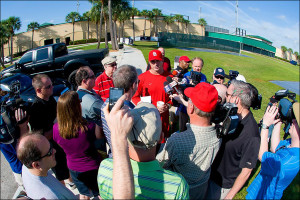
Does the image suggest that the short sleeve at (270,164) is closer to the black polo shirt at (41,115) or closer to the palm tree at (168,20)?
the black polo shirt at (41,115)

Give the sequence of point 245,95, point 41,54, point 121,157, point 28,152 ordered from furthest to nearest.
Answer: point 41,54
point 245,95
point 28,152
point 121,157

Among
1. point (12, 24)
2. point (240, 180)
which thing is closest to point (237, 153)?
point (240, 180)

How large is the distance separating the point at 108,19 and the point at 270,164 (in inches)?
1650

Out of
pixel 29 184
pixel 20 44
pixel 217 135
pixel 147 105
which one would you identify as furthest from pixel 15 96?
pixel 20 44

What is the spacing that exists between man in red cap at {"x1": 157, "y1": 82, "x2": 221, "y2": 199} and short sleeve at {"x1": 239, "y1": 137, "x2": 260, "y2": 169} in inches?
18.1

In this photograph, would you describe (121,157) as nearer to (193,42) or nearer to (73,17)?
(193,42)

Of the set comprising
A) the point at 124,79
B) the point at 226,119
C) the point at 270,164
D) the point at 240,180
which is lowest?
the point at 240,180

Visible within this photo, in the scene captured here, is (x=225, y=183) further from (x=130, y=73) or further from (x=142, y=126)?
(x=130, y=73)

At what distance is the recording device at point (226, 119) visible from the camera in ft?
6.23

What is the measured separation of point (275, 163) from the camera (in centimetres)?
224

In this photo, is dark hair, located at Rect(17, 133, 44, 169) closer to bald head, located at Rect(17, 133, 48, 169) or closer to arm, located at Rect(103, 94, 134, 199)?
bald head, located at Rect(17, 133, 48, 169)

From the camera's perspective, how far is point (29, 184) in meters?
1.89

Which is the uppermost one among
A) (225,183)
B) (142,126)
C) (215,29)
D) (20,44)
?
(215,29)

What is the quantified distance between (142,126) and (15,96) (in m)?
2.40
